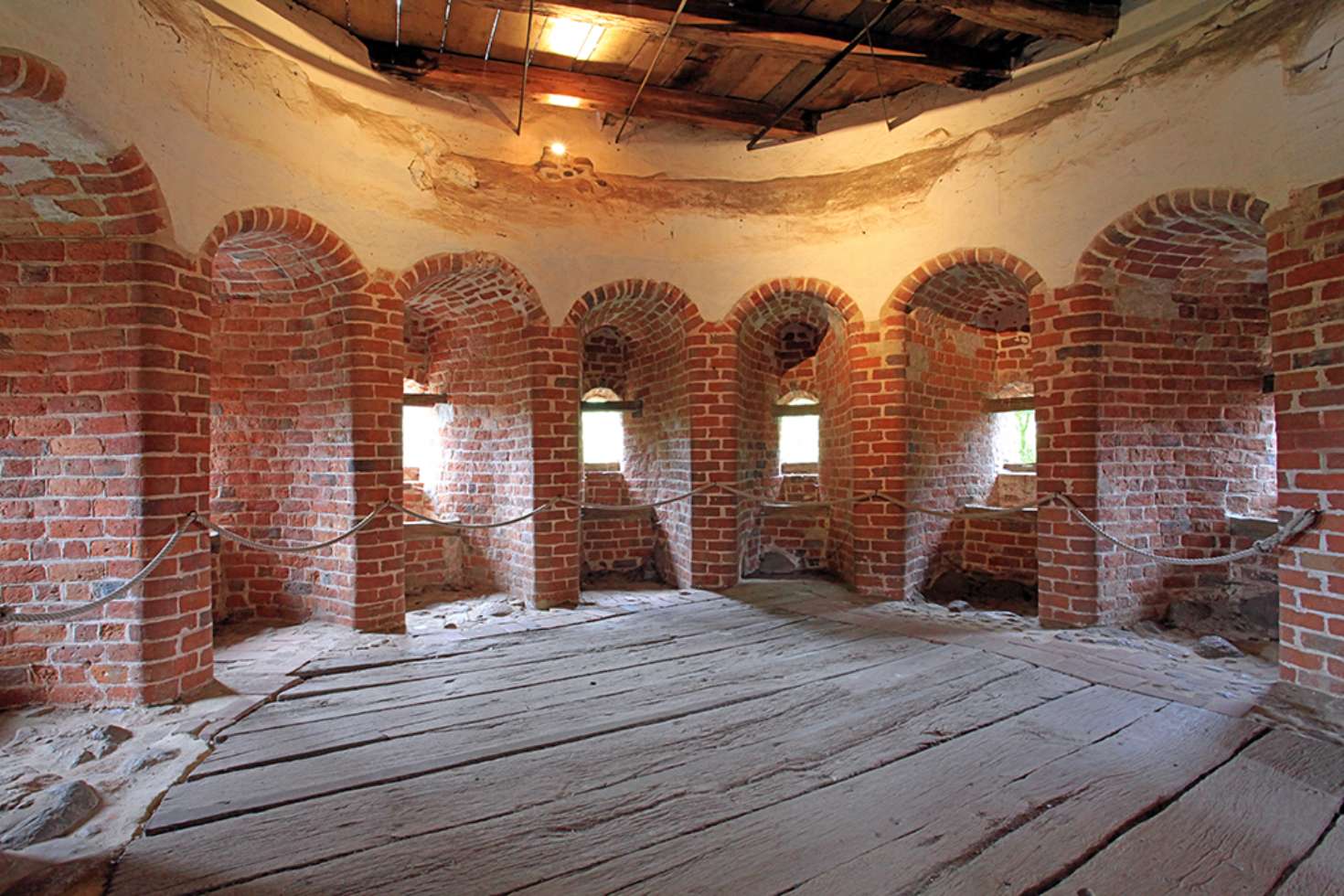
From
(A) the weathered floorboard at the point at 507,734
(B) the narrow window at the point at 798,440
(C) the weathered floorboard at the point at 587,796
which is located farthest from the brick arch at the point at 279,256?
(B) the narrow window at the point at 798,440

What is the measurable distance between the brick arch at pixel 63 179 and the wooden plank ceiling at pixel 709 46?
6.03ft

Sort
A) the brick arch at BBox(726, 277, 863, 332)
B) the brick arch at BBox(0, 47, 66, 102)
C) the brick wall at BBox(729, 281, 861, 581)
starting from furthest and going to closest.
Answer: the brick wall at BBox(729, 281, 861, 581), the brick arch at BBox(726, 277, 863, 332), the brick arch at BBox(0, 47, 66, 102)

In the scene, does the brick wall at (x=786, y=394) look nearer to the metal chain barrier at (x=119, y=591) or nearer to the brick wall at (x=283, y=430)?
the brick wall at (x=283, y=430)

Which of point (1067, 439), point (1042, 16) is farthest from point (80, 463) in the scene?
point (1042, 16)

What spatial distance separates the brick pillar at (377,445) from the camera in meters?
4.46

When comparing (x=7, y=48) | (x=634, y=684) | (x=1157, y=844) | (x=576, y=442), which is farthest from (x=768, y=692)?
(x=7, y=48)

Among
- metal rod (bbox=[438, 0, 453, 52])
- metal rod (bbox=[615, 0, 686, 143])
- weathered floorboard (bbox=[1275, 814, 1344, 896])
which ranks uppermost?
metal rod (bbox=[438, 0, 453, 52])

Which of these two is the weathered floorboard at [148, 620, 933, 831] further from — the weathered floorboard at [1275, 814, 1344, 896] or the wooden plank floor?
the weathered floorboard at [1275, 814, 1344, 896]

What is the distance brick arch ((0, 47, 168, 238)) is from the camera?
9.27ft

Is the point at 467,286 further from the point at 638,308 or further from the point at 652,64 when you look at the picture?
the point at 652,64

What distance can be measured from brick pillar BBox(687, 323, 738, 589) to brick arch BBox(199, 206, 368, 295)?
2.64 metres

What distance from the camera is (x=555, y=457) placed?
5.33 meters

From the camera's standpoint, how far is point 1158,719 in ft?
9.80

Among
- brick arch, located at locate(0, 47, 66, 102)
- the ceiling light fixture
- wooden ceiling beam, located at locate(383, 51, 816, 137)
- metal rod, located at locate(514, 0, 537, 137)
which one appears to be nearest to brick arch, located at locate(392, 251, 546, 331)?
metal rod, located at locate(514, 0, 537, 137)
